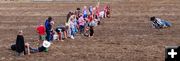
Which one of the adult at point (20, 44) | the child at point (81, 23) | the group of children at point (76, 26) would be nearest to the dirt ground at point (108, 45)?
the adult at point (20, 44)

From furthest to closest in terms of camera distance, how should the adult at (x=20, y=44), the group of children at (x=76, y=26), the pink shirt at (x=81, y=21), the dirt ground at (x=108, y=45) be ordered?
the pink shirt at (x=81, y=21) → the group of children at (x=76, y=26) → the dirt ground at (x=108, y=45) → the adult at (x=20, y=44)

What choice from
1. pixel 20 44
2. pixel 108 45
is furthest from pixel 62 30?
pixel 20 44

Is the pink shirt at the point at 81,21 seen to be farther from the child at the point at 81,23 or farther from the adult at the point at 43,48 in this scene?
the adult at the point at 43,48

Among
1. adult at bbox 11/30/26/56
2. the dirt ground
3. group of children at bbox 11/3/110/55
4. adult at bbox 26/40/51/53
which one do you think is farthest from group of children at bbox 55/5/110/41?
adult at bbox 11/30/26/56

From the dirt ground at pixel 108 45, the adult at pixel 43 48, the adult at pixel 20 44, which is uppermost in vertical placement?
the adult at pixel 20 44

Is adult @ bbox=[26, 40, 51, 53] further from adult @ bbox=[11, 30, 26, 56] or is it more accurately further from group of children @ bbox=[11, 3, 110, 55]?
adult @ bbox=[11, 30, 26, 56]

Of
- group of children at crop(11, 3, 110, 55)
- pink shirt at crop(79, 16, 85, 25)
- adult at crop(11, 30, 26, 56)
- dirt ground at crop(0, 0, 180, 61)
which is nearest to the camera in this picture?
adult at crop(11, 30, 26, 56)

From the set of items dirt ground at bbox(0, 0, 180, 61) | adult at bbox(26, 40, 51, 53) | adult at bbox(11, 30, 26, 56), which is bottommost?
dirt ground at bbox(0, 0, 180, 61)

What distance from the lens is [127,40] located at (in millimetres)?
22766

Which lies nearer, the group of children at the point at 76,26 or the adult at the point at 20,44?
the adult at the point at 20,44

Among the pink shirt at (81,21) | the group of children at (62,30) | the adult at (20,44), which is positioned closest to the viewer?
the adult at (20,44)

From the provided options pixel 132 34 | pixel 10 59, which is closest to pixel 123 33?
pixel 132 34

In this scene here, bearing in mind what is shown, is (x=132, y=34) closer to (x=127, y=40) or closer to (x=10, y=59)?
(x=127, y=40)

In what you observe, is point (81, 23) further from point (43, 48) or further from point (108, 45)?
point (43, 48)
